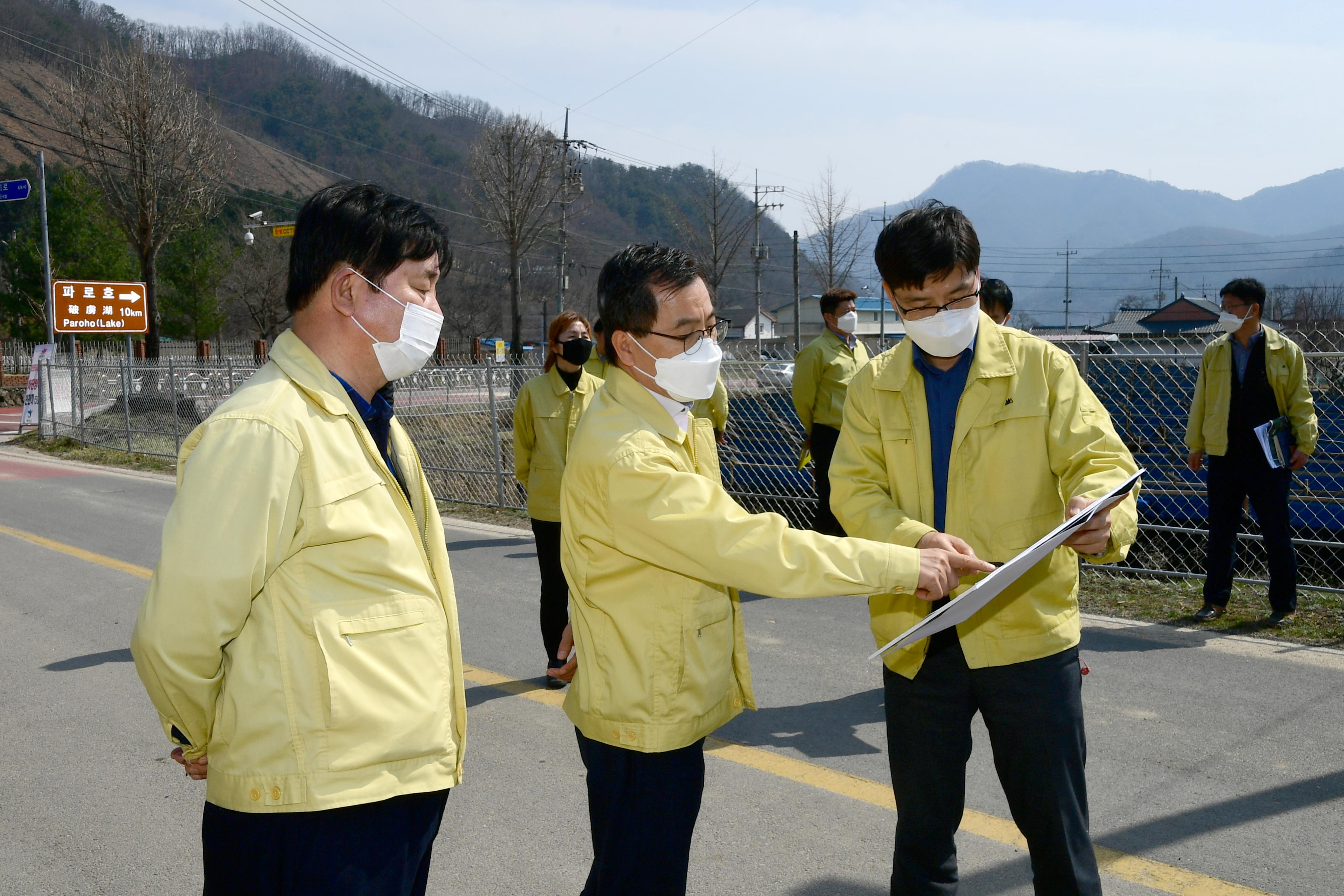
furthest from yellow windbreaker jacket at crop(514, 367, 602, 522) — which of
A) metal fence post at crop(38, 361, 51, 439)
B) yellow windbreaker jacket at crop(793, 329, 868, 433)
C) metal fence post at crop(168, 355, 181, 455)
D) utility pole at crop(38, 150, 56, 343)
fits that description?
utility pole at crop(38, 150, 56, 343)

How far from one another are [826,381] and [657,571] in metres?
4.47

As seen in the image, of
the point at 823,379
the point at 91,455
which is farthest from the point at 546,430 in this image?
the point at 91,455

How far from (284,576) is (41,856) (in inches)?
106

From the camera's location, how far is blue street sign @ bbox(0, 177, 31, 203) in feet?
61.3

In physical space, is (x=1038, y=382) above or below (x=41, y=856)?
above

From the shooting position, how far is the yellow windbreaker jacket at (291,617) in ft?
5.30

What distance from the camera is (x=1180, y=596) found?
674 cm

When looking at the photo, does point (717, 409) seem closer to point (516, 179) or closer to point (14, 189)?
point (14, 189)

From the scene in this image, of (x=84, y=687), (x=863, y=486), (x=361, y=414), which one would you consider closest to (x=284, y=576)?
(x=361, y=414)

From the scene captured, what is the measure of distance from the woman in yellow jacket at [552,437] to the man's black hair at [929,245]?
2.96 metres

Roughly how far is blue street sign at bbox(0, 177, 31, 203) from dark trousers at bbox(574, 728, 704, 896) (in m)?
21.1

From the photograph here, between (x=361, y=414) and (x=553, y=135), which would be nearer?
(x=361, y=414)

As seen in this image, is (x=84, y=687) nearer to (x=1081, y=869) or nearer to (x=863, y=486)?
(x=863, y=486)

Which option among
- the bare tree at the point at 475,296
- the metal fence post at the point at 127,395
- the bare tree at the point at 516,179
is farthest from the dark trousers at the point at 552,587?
the bare tree at the point at 475,296
